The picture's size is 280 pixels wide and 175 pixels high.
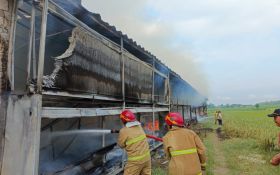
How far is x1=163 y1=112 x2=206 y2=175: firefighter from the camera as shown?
422 centimetres

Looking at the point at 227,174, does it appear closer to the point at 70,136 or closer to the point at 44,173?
the point at 70,136

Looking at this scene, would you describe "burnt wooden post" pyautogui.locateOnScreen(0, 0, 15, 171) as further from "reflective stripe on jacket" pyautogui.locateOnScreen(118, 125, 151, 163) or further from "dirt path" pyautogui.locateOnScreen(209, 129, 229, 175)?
"dirt path" pyautogui.locateOnScreen(209, 129, 229, 175)

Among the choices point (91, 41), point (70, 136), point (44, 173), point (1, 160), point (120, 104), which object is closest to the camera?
point (1, 160)

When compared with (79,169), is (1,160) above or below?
above

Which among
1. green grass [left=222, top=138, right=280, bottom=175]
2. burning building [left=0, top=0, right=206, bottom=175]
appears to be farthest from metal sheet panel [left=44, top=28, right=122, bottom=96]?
green grass [left=222, top=138, right=280, bottom=175]

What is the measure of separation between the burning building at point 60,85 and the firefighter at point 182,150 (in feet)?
5.99

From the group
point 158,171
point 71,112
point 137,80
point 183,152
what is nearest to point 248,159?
point 158,171

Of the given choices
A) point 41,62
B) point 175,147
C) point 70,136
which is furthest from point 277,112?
point 70,136

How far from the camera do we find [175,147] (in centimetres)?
429

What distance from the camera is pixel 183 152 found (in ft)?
14.0

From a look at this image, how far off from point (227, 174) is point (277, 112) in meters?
4.85

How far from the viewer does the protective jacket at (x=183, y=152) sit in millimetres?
4219

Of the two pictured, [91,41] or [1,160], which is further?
[91,41]

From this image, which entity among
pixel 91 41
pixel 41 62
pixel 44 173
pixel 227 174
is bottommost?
pixel 227 174
